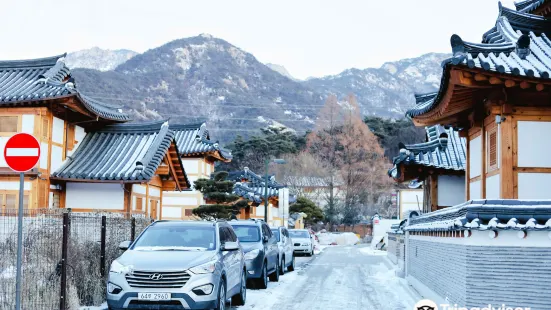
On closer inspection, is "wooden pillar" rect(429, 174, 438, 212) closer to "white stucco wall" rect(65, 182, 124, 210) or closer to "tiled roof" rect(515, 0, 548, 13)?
"tiled roof" rect(515, 0, 548, 13)

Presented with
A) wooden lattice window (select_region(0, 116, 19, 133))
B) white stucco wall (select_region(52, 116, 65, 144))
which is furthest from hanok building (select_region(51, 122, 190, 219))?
wooden lattice window (select_region(0, 116, 19, 133))

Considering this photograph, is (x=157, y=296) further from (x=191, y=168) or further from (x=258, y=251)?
(x=191, y=168)

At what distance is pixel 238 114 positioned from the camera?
130375 mm

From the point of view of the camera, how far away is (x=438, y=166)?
19.9 meters

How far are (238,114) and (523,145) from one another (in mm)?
118801

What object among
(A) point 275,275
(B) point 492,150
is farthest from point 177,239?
(A) point 275,275

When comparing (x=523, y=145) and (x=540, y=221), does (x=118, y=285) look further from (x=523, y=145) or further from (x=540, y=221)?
(x=523, y=145)

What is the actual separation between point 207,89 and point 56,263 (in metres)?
129

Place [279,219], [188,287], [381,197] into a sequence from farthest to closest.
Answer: [381,197] < [279,219] < [188,287]

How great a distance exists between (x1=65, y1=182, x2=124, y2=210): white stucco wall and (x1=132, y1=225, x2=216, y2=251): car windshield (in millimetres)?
11827

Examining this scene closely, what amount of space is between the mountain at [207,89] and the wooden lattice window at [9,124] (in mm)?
86091

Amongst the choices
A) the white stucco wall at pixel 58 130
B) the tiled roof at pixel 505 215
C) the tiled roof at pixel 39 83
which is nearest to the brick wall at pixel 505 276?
the tiled roof at pixel 505 215

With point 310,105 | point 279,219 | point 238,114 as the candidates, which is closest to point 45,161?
point 279,219

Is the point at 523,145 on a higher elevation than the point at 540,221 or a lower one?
higher
